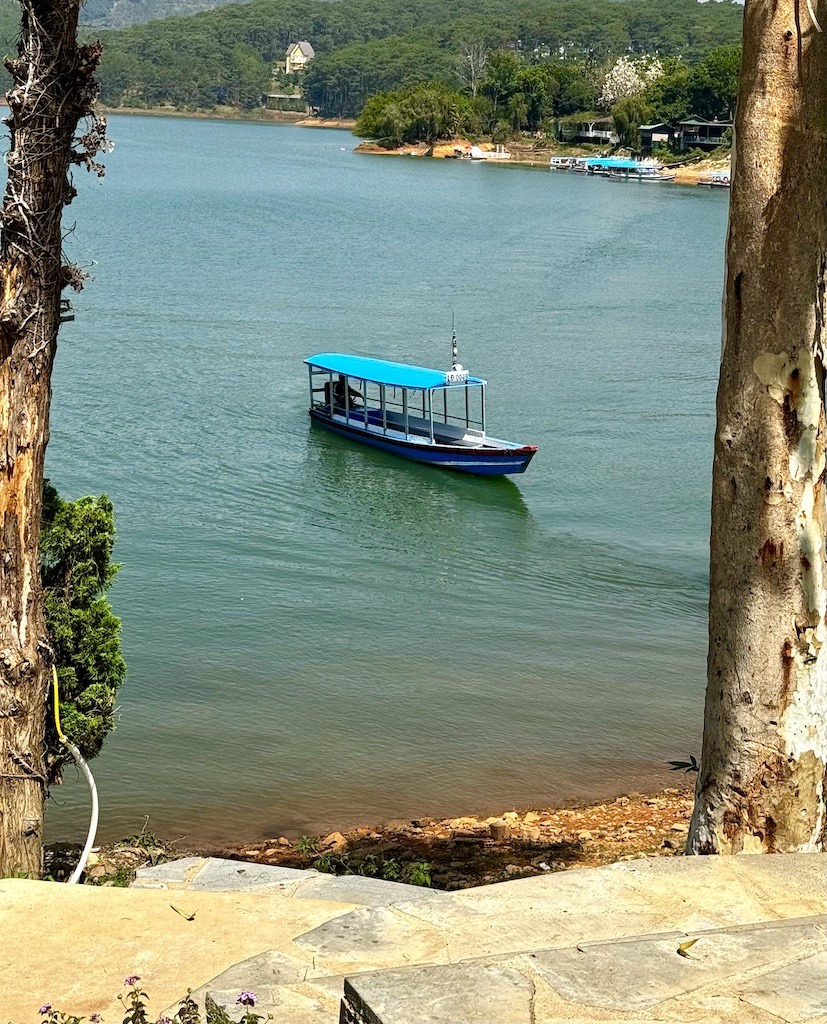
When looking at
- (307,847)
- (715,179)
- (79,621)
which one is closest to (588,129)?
(715,179)

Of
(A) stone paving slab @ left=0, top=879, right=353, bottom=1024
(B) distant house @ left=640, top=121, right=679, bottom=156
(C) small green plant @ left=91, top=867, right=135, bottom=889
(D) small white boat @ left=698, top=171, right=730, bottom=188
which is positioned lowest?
(C) small green plant @ left=91, top=867, right=135, bottom=889

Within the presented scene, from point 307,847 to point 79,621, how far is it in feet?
7.93

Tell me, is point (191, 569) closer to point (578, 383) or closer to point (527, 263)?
point (578, 383)

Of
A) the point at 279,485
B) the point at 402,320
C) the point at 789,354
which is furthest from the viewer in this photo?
the point at 402,320

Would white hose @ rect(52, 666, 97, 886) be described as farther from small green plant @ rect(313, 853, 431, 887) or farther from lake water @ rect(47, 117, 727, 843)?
lake water @ rect(47, 117, 727, 843)

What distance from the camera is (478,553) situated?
1900 cm

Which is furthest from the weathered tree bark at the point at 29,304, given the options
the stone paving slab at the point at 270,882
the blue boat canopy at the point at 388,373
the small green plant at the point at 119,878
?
the blue boat canopy at the point at 388,373

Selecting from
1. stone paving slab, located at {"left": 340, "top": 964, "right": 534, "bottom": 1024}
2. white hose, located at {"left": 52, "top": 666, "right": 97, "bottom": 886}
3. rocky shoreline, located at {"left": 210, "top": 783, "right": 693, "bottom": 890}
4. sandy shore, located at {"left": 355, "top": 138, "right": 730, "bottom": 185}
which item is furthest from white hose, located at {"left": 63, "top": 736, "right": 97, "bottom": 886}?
sandy shore, located at {"left": 355, "top": 138, "right": 730, "bottom": 185}

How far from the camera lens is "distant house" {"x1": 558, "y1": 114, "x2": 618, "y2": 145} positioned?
113m

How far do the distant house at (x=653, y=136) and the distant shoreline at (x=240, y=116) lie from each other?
65554mm

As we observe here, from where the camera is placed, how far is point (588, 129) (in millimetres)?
115938

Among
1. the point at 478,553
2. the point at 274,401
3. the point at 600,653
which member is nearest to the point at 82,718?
the point at 600,653

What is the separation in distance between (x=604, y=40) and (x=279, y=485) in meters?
157

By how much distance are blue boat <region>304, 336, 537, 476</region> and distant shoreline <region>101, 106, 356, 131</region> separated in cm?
14707
